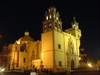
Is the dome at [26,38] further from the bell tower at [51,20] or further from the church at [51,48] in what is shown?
the bell tower at [51,20]

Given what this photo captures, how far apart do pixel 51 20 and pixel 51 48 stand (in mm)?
6675

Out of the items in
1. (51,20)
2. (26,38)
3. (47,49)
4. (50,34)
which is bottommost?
(47,49)

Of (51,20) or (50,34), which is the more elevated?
(51,20)

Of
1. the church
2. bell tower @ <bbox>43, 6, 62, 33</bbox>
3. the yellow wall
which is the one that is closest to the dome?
the church

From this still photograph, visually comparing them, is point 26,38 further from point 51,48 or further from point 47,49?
point 51,48

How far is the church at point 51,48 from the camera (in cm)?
3447

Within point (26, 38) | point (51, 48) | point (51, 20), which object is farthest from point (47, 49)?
point (26, 38)

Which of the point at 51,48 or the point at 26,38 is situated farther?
the point at 26,38

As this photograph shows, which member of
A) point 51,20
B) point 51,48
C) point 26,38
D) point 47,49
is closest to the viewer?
point 51,48

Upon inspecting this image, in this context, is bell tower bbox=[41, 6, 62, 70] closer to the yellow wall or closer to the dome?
the yellow wall

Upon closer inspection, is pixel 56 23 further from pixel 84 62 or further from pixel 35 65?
pixel 84 62

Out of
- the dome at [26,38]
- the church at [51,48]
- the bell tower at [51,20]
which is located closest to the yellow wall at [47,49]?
the church at [51,48]

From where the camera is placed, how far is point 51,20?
36812 mm

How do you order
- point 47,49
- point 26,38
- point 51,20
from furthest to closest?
point 26,38
point 51,20
point 47,49
